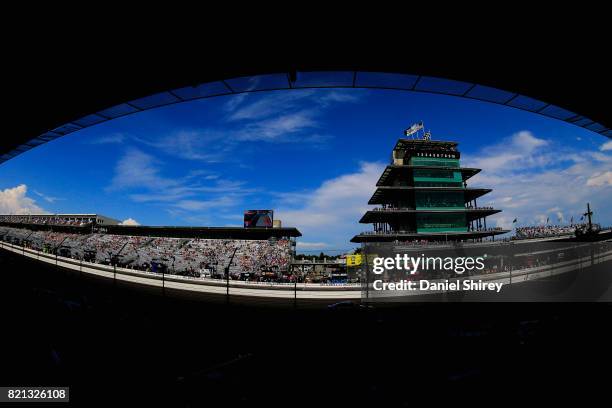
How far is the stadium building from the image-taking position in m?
49.1

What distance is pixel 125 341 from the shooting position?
709 centimetres

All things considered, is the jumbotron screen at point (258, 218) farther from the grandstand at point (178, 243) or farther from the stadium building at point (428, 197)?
the stadium building at point (428, 197)

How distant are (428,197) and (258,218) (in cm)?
3230

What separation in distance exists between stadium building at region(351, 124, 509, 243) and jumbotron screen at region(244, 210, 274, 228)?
56.3 feet

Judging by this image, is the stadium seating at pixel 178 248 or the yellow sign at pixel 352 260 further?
the stadium seating at pixel 178 248

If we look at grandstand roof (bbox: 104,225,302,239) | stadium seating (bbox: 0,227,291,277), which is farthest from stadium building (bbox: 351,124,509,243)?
stadium seating (bbox: 0,227,291,277)

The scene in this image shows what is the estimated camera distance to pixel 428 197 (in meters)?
50.8

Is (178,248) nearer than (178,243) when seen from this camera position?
Yes

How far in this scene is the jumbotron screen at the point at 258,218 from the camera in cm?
4925

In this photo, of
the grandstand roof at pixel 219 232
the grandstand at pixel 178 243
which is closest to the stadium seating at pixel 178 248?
the grandstand at pixel 178 243

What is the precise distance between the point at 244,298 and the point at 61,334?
12.8 meters

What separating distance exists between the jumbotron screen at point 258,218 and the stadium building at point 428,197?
17170 mm

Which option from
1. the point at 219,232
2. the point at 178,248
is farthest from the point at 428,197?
the point at 178,248

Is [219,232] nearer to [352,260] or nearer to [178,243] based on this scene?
[178,243]
